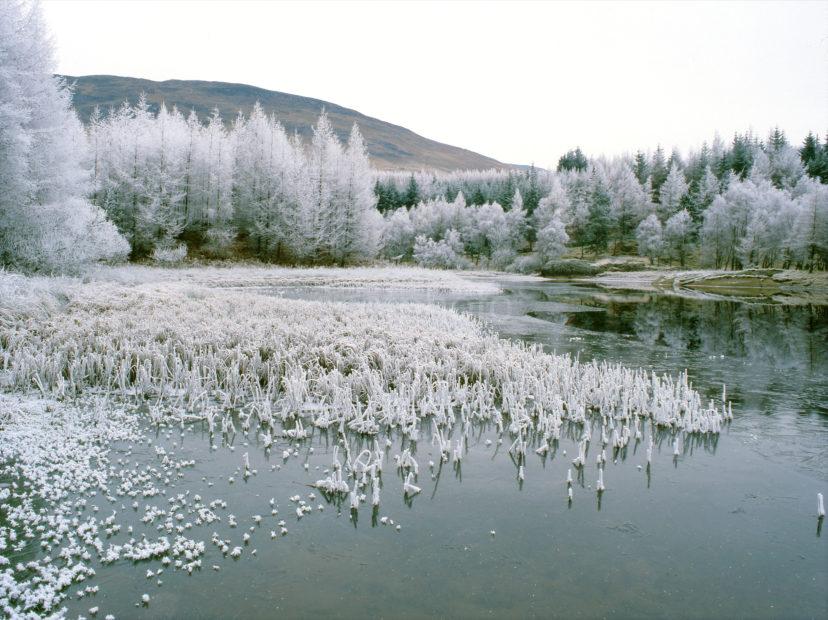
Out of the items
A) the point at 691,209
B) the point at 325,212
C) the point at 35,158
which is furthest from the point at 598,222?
the point at 35,158

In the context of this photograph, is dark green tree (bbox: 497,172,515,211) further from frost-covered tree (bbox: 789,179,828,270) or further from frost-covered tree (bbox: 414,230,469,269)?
frost-covered tree (bbox: 789,179,828,270)

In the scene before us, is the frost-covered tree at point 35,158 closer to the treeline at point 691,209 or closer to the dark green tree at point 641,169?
the treeline at point 691,209

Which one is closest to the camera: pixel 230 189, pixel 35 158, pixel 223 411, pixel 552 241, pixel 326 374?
pixel 223 411

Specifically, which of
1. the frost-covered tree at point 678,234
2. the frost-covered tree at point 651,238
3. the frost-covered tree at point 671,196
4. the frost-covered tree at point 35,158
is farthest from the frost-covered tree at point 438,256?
the frost-covered tree at point 35,158

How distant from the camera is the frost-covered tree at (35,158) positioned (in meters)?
22.9

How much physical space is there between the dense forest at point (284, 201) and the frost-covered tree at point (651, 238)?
0.66 feet

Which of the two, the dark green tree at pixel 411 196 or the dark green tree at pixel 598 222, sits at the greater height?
the dark green tree at pixel 411 196

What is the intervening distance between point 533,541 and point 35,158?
28014mm

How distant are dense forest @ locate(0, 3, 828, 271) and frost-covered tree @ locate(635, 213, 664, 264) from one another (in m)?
0.20

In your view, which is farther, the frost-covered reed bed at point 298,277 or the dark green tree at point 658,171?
the dark green tree at point 658,171

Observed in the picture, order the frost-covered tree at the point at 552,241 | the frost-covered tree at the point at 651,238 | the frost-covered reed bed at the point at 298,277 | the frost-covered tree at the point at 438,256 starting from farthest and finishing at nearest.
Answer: the frost-covered tree at the point at 651,238, the frost-covered tree at the point at 438,256, the frost-covered tree at the point at 552,241, the frost-covered reed bed at the point at 298,277

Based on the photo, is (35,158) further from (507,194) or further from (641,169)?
(641,169)

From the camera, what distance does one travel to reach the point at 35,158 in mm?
24797

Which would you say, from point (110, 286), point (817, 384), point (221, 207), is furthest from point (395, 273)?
point (817, 384)
